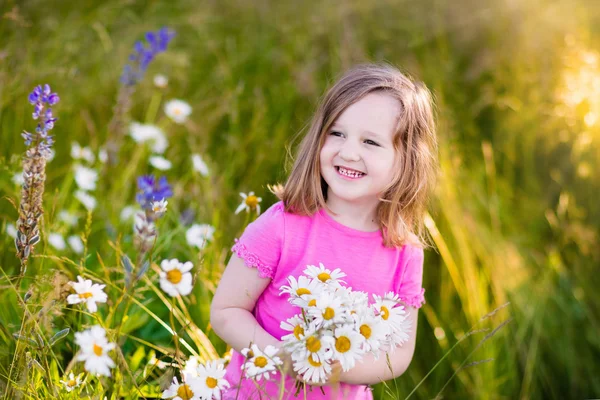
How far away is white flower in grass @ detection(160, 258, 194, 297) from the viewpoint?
1.06 metres

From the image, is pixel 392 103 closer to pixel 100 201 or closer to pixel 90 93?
pixel 100 201

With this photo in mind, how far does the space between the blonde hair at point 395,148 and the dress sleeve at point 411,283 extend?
46mm

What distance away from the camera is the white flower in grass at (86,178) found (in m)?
2.24

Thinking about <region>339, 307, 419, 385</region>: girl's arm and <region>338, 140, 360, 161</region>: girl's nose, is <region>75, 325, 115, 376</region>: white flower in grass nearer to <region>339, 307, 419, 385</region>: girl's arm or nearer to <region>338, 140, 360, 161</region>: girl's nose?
<region>339, 307, 419, 385</region>: girl's arm

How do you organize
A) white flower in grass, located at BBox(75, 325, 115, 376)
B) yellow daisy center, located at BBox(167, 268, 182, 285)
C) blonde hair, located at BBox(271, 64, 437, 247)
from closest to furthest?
white flower in grass, located at BBox(75, 325, 115, 376)
yellow daisy center, located at BBox(167, 268, 182, 285)
blonde hair, located at BBox(271, 64, 437, 247)

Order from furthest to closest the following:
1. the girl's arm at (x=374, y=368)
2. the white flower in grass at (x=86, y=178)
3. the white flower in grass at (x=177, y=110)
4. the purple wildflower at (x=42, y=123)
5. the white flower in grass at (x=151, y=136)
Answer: the white flower in grass at (x=177, y=110) → the white flower in grass at (x=151, y=136) → the white flower in grass at (x=86, y=178) → the girl's arm at (x=374, y=368) → the purple wildflower at (x=42, y=123)

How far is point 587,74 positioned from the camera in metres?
2.80

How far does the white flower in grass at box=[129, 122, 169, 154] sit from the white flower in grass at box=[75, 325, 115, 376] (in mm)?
1661

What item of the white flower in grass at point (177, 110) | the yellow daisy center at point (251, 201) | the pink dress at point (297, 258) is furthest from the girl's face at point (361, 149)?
the white flower in grass at point (177, 110)

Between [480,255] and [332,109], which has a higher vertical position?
[332,109]

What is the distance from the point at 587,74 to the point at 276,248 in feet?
6.33

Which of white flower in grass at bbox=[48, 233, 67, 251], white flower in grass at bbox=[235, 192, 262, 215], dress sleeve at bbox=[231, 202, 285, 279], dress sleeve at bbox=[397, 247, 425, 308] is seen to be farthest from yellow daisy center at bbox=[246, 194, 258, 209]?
white flower in grass at bbox=[48, 233, 67, 251]

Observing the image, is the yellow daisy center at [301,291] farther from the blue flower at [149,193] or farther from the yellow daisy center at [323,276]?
the blue flower at [149,193]

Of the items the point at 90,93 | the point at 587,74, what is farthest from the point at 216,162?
the point at 587,74
